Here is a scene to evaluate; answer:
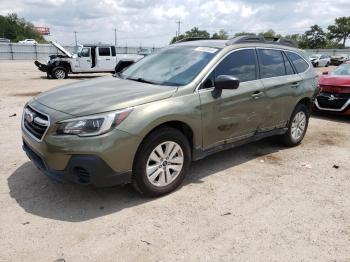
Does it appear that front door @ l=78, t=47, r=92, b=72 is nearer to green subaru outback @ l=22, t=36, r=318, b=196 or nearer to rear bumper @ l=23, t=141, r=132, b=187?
green subaru outback @ l=22, t=36, r=318, b=196

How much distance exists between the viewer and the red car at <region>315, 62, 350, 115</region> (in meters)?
8.77

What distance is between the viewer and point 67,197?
13.5 ft

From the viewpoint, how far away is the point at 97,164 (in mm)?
3566

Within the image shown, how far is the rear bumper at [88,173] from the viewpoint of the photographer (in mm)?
3557

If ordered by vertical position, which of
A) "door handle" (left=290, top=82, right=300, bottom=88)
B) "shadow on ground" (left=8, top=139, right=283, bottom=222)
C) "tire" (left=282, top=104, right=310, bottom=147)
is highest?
"door handle" (left=290, top=82, right=300, bottom=88)

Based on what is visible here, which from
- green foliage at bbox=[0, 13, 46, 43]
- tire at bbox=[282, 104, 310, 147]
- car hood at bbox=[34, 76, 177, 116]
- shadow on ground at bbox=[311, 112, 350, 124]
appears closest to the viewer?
car hood at bbox=[34, 76, 177, 116]

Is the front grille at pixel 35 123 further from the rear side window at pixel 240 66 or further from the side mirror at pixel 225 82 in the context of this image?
the rear side window at pixel 240 66

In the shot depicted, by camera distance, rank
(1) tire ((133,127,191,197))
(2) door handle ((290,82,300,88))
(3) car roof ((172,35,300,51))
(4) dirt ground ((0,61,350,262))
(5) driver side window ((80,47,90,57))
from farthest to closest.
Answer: (5) driver side window ((80,47,90,57)) → (2) door handle ((290,82,300,88)) → (3) car roof ((172,35,300,51)) → (1) tire ((133,127,191,197)) → (4) dirt ground ((0,61,350,262))

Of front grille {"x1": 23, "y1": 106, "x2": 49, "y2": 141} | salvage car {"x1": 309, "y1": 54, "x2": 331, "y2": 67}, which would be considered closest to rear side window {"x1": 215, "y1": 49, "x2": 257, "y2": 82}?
front grille {"x1": 23, "y1": 106, "x2": 49, "y2": 141}

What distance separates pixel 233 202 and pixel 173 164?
81cm

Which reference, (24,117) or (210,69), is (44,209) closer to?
(24,117)

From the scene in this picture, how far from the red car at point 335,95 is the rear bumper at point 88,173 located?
685cm

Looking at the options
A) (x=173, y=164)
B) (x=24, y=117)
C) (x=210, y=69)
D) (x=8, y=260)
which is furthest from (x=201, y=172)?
(x=8, y=260)

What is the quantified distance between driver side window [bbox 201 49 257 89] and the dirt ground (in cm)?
129
